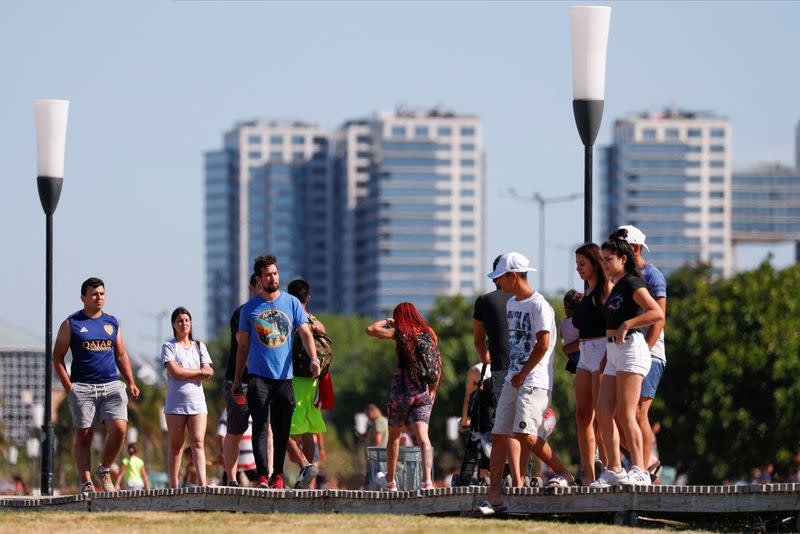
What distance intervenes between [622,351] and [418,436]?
2.86 meters

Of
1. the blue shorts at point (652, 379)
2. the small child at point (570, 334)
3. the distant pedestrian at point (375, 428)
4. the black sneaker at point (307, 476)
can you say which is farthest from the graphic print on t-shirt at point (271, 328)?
the distant pedestrian at point (375, 428)

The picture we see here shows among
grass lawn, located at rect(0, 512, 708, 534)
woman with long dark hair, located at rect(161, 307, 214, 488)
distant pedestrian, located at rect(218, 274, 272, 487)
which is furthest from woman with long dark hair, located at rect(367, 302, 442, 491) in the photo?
grass lawn, located at rect(0, 512, 708, 534)

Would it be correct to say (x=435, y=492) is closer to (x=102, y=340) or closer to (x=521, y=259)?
(x=521, y=259)

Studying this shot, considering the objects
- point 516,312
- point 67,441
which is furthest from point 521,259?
point 67,441

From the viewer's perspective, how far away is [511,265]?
13.3m

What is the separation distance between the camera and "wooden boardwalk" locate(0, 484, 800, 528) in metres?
13.0

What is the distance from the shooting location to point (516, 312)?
1329cm

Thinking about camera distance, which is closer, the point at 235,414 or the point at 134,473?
the point at 235,414

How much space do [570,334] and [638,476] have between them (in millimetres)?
2065

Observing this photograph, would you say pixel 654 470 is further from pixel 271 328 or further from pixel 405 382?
pixel 271 328

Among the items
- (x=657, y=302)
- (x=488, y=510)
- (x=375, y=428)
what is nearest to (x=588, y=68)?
(x=657, y=302)

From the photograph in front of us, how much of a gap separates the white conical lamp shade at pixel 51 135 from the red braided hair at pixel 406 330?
16.6 ft

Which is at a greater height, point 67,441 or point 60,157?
point 60,157

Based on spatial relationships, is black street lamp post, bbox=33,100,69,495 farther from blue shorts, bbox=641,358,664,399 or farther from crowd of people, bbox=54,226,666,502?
blue shorts, bbox=641,358,664,399
